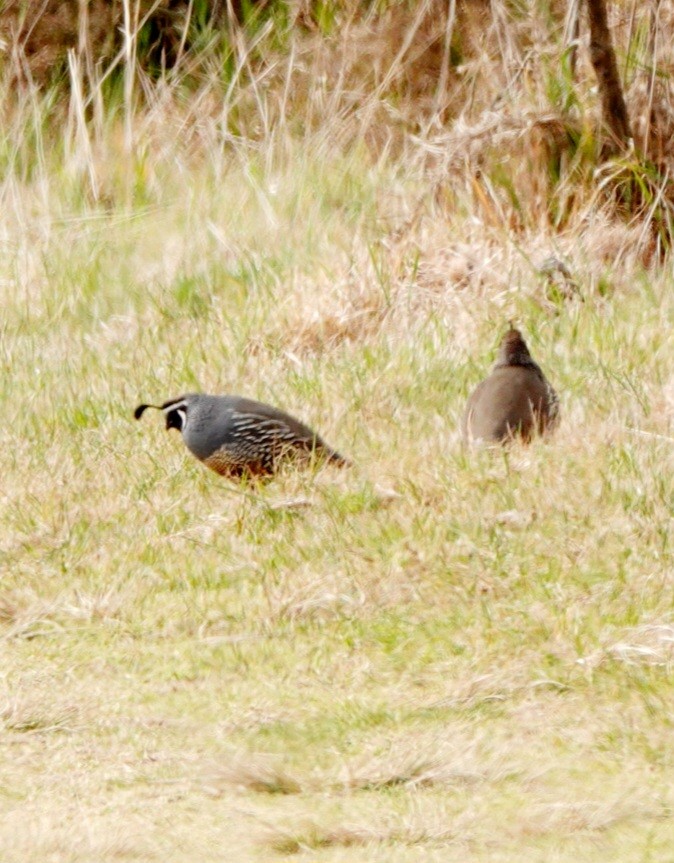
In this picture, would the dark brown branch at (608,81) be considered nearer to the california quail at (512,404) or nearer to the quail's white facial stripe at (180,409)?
the california quail at (512,404)

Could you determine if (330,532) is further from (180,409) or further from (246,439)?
(180,409)

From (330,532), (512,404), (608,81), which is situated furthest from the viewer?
(608,81)

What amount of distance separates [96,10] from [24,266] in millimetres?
2973

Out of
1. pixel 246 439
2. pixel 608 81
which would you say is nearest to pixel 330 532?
pixel 246 439

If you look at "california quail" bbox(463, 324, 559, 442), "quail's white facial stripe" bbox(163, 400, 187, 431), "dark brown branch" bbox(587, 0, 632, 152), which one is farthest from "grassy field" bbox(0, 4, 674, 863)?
"dark brown branch" bbox(587, 0, 632, 152)

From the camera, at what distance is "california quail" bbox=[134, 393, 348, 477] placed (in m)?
6.55

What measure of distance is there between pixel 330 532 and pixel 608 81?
3819mm

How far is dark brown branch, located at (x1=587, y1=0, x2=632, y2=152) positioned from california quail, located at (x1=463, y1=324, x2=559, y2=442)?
95.1 inches

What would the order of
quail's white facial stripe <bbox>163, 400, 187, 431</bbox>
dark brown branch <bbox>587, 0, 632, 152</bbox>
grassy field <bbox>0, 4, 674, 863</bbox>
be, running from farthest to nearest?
dark brown branch <bbox>587, 0, 632, 152</bbox> → quail's white facial stripe <bbox>163, 400, 187, 431</bbox> → grassy field <bbox>0, 4, 674, 863</bbox>

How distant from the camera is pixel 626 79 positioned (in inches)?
365

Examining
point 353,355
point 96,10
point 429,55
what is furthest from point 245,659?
point 96,10

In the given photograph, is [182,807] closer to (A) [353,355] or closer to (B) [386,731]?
(B) [386,731]

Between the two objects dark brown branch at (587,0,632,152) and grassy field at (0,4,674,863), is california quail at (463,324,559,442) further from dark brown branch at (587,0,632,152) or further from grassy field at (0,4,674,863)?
dark brown branch at (587,0,632,152)

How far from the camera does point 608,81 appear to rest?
8.84m
